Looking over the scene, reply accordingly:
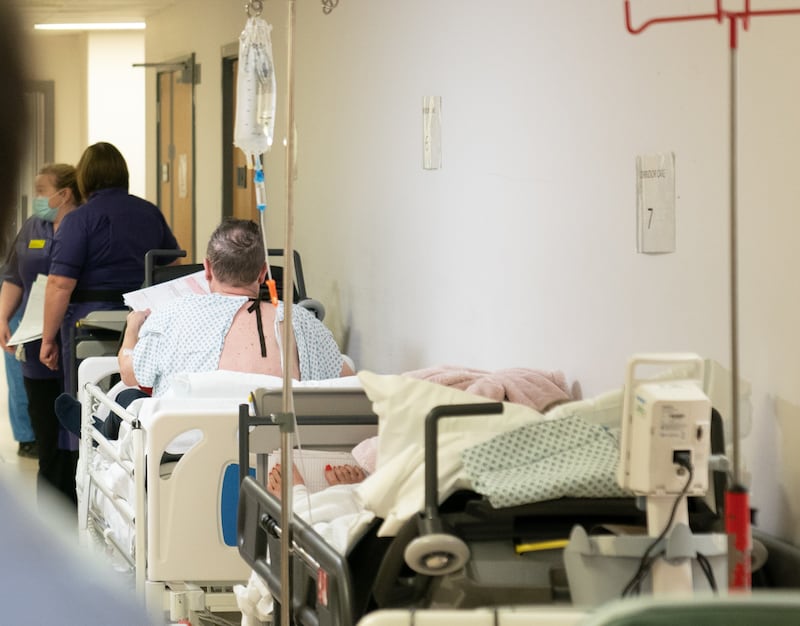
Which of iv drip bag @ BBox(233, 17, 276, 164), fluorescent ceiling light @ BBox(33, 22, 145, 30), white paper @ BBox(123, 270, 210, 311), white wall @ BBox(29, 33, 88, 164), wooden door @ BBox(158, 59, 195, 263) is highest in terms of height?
fluorescent ceiling light @ BBox(33, 22, 145, 30)

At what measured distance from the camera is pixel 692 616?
39.4 inches

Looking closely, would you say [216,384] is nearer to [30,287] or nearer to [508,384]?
[508,384]

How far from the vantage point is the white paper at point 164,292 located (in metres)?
4.13

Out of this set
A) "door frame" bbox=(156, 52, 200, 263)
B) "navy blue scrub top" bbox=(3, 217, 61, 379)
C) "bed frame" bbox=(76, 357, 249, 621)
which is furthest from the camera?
"door frame" bbox=(156, 52, 200, 263)

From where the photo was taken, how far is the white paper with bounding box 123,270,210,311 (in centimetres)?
413

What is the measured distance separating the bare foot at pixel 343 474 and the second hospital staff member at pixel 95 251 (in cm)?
226

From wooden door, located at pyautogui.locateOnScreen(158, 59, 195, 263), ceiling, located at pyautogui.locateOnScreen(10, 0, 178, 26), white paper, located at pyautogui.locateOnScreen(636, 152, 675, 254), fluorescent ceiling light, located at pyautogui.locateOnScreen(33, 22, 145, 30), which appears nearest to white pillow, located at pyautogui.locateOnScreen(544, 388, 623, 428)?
white paper, located at pyautogui.locateOnScreen(636, 152, 675, 254)

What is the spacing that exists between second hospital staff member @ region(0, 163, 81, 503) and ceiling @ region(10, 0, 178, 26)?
2.53m

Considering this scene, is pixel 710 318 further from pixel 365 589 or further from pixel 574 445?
pixel 365 589

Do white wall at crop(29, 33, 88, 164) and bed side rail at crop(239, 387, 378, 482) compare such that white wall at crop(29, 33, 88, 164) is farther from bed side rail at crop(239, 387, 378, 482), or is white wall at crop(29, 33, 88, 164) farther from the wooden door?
bed side rail at crop(239, 387, 378, 482)

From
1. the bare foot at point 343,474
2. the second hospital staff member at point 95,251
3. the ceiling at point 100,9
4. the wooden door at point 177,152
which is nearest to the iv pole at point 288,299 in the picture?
the bare foot at point 343,474

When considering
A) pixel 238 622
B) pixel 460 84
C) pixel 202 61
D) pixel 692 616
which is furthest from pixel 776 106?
pixel 202 61

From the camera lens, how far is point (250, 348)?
3.41 meters

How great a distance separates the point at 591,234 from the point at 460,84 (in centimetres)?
92
